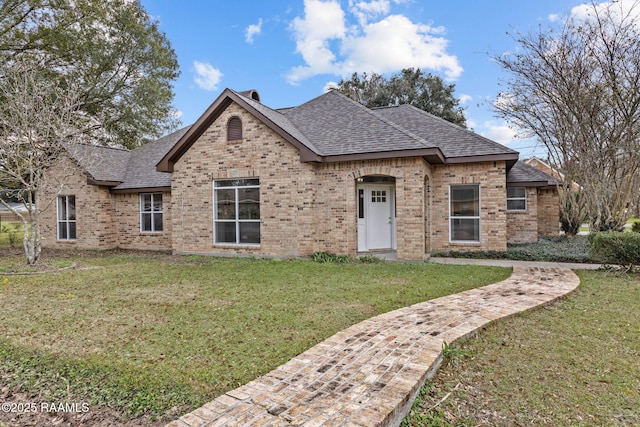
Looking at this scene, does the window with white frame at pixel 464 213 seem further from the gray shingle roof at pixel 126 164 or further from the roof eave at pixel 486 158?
the gray shingle roof at pixel 126 164

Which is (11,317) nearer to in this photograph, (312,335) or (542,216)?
(312,335)

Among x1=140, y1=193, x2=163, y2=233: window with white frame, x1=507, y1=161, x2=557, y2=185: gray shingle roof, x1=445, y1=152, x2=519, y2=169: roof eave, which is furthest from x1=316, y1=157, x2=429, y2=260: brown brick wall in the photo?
x1=140, y1=193, x2=163, y2=233: window with white frame

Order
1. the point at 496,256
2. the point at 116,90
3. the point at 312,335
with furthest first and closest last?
the point at 116,90, the point at 496,256, the point at 312,335

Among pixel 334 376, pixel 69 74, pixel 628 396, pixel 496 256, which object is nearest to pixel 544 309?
pixel 628 396

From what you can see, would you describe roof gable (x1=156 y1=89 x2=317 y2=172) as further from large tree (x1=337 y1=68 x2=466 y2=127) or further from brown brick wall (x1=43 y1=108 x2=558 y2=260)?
large tree (x1=337 y1=68 x2=466 y2=127)

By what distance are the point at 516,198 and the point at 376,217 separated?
275 inches

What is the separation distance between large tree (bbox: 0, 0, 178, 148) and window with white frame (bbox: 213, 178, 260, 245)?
281 inches

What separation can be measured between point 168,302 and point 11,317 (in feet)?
7.63

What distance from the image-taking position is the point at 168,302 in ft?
21.5

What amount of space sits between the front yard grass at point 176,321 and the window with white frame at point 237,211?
7.80 feet

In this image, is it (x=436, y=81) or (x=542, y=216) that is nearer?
(x=542, y=216)

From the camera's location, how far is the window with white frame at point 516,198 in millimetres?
15164

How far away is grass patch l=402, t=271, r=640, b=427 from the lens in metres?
2.99

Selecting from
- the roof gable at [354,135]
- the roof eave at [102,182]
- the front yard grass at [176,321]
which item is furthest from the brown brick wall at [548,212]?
the roof eave at [102,182]
